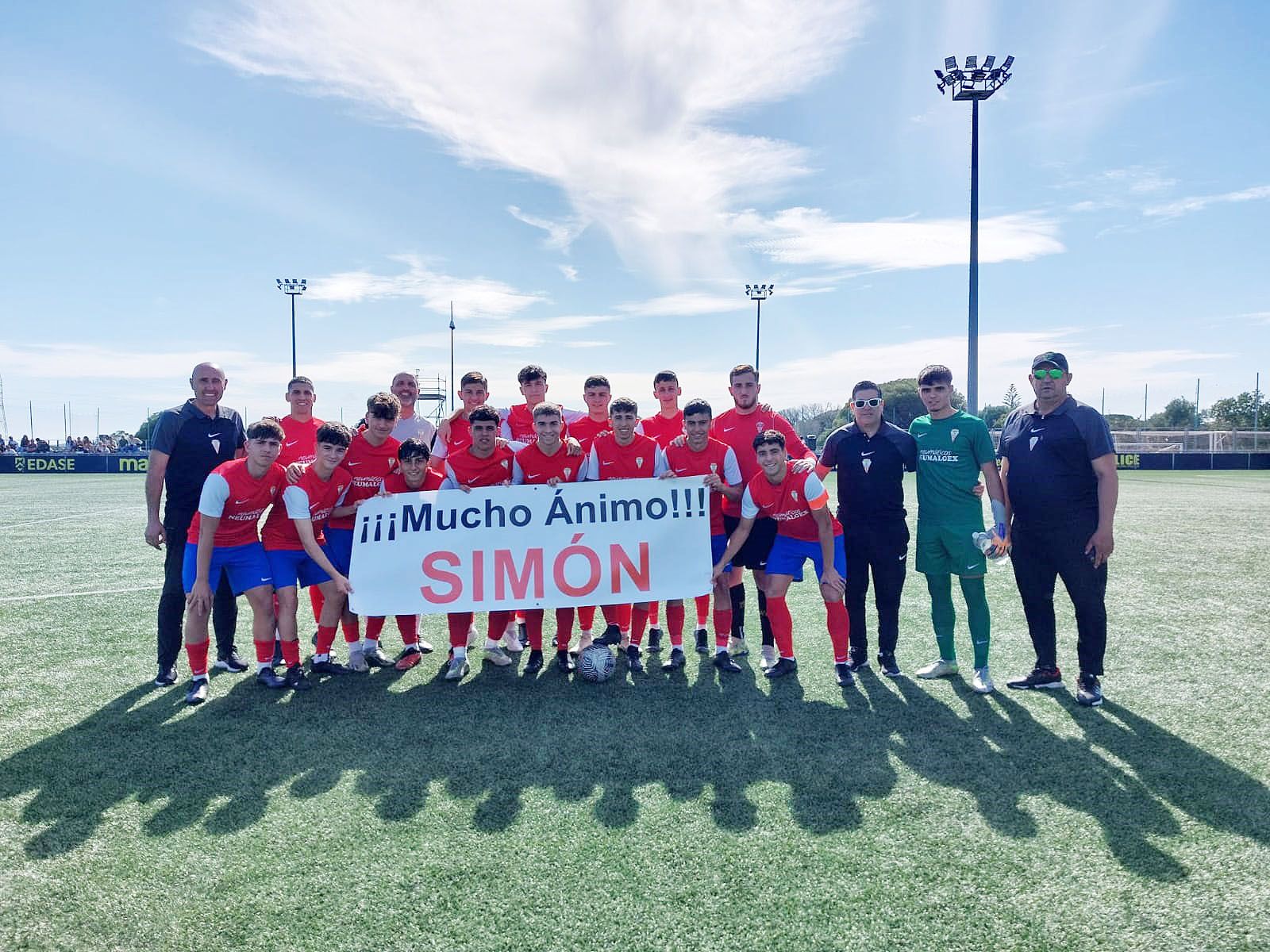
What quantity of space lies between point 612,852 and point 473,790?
0.88m

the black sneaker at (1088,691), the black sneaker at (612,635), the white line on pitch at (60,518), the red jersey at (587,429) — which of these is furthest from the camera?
the white line on pitch at (60,518)

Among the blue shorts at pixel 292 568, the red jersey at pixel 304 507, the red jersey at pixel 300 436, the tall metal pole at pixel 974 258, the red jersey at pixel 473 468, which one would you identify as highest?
the tall metal pole at pixel 974 258

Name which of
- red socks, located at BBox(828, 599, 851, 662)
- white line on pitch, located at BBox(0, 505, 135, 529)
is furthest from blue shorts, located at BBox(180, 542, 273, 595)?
white line on pitch, located at BBox(0, 505, 135, 529)

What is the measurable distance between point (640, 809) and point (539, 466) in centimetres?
281

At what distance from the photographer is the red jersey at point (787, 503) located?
5.15 meters

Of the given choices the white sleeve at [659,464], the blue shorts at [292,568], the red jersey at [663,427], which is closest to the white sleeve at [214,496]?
the blue shorts at [292,568]

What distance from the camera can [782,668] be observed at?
5.23 meters

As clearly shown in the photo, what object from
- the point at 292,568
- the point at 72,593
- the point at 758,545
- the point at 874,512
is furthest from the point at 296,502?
the point at 72,593

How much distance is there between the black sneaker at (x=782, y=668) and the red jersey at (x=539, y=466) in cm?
204

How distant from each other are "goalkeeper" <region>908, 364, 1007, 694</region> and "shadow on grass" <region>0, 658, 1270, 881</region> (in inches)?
18.2

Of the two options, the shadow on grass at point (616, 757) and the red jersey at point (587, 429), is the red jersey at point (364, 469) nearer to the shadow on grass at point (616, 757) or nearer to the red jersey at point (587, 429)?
the shadow on grass at point (616, 757)

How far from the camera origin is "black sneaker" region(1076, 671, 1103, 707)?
457 cm

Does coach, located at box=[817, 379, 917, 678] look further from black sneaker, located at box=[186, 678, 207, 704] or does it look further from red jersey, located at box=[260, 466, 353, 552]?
black sneaker, located at box=[186, 678, 207, 704]

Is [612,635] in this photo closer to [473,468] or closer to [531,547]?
[531,547]
